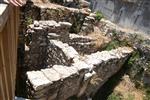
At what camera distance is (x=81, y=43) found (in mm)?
10648

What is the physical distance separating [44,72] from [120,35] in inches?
265

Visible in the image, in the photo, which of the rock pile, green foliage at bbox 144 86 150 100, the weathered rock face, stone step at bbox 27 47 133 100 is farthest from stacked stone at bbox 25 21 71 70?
the weathered rock face

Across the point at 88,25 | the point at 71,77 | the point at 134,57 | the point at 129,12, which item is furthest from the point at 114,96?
Result: the point at 129,12

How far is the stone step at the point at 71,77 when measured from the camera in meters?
5.77

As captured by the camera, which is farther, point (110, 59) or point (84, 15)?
point (84, 15)

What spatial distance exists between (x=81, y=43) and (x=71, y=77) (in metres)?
4.27

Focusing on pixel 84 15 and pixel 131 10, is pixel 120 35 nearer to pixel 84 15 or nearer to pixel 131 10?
pixel 84 15

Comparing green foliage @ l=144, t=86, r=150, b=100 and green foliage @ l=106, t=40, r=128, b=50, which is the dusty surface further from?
green foliage @ l=106, t=40, r=128, b=50

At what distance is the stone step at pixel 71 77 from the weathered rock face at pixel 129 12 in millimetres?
11385

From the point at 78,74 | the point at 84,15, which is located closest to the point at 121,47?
the point at 84,15

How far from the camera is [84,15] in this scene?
12836 mm

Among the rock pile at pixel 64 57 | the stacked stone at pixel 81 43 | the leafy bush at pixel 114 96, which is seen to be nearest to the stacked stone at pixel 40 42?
the rock pile at pixel 64 57

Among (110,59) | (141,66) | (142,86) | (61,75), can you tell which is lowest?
(142,86)

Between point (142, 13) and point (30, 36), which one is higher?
point (30, 36)
